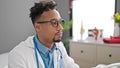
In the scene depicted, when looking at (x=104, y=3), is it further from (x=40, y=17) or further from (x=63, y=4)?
(x=40, y=17)

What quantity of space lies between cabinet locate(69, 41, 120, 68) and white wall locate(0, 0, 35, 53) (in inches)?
30.8

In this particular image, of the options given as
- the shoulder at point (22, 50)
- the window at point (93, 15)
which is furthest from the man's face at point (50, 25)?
the window at point (93, 15)

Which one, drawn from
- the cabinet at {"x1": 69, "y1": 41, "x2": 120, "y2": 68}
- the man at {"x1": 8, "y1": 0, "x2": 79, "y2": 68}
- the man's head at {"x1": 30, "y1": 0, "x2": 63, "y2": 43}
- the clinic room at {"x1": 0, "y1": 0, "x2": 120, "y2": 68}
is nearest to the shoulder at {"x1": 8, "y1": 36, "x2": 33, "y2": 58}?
the man at {"x1": 8, "y1": 0, "x2": 79, "y2": 68}

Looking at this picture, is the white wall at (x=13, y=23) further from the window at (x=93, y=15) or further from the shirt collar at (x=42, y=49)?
the shirt collar at (x=42, y=49)

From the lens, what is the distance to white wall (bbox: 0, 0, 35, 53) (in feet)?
10.2

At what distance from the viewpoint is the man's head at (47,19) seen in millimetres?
1537

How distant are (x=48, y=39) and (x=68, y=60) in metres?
0.24

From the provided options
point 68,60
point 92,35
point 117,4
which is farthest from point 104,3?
point 68,60

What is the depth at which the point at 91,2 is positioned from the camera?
3.69 meters

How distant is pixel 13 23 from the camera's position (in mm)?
3256

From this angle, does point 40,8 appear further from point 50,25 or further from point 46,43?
point 46,43

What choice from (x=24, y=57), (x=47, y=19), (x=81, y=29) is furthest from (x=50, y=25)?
(x=81, y=29)

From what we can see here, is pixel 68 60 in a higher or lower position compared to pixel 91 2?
lower

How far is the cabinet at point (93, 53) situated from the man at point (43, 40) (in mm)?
1627
